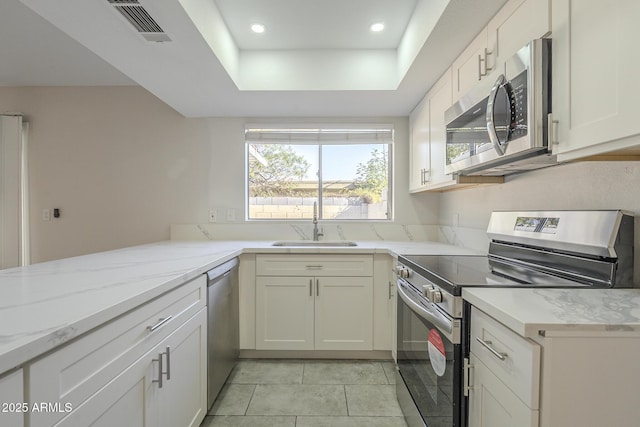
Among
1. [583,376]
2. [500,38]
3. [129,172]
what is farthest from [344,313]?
[129,172]

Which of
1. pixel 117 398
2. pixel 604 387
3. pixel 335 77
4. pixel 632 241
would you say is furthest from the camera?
pixel 335 77

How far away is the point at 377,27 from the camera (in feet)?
6.59

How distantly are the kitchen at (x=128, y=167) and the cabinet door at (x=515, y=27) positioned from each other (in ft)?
4.72

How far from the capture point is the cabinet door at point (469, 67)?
1474mm

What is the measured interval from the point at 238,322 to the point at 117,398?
4.58 feet

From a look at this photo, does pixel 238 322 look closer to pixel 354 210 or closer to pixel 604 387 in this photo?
pixel 354 210

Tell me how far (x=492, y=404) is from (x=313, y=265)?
1.51 meters

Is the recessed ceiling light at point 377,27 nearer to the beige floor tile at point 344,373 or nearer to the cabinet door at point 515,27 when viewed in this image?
the cabinet door at point 515,27

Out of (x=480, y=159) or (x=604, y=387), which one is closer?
(x=604, y=387)

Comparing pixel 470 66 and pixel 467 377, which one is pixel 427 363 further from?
pixel 470 66

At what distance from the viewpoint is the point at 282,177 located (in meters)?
2.96

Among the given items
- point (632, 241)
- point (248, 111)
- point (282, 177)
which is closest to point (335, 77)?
point (248, 111)

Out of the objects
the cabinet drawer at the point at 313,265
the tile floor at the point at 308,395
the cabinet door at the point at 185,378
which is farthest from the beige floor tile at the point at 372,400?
the cabinet door at the point at 185,378

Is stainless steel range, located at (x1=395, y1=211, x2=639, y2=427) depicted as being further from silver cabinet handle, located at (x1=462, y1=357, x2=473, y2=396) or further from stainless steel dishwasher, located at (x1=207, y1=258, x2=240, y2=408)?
stainless steel dishwasher, located at (x1=207, y1=258, x2=240, y2=408)
